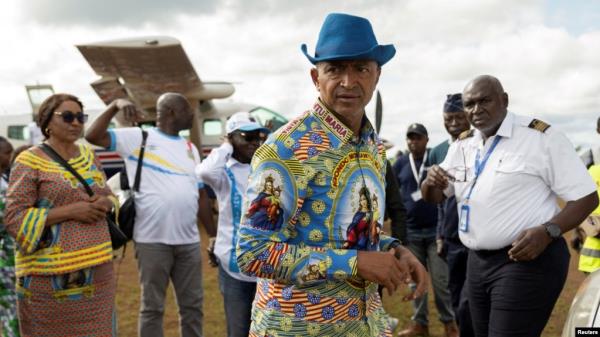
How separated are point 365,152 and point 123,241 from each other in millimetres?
2256

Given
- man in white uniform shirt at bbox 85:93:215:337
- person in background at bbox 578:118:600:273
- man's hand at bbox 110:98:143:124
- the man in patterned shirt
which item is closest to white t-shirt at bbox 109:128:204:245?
man in white uniform shirt at bbox 85:93:215:337

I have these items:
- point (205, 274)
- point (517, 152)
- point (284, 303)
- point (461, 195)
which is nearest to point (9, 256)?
point (284, 303)

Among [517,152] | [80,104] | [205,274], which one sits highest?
[80,104]

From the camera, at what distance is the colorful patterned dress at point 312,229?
4.83 feet

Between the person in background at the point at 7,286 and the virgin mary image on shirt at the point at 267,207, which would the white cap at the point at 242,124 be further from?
the virgin mary image on shirt at the point at 267,207

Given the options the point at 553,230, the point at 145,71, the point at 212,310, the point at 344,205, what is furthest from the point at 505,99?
the point at 145,71

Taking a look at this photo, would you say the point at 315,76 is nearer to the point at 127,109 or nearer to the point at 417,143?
the point at 127,109

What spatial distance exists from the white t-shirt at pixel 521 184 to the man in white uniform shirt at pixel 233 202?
1.62 meters

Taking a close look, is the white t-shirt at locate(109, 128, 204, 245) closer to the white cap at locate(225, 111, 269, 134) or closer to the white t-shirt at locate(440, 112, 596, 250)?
the white cap at locate(225, 111, 269, 134)

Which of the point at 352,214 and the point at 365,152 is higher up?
the point at 365,152

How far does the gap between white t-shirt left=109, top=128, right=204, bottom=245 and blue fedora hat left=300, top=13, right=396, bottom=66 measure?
105 inches

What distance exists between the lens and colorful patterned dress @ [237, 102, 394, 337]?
4.83ft

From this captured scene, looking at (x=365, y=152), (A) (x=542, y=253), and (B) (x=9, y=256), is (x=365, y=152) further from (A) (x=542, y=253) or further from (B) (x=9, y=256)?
(B) (x=9, y=256)

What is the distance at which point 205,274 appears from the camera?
8.15 meters
